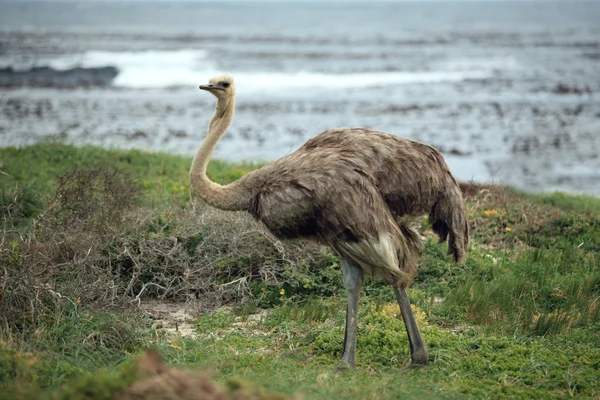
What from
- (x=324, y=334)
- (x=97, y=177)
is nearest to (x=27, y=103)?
(x=97, y=177)

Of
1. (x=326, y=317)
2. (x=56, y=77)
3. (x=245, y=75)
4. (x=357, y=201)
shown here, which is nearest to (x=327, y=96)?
(x=245, y=75)

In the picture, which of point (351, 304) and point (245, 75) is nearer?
point (351, 304)

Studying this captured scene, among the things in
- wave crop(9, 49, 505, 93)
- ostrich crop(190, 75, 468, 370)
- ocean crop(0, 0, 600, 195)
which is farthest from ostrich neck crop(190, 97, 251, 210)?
wave crop(9, 49, 505, 93)

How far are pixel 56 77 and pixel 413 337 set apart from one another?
2790 centimetres

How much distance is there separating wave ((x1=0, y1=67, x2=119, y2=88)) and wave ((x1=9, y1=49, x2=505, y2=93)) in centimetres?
35

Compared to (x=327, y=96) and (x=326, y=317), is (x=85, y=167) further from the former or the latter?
(x=327, y=96)

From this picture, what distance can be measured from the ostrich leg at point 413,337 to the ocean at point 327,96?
15.5ft

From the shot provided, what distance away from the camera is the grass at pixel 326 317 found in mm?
5438

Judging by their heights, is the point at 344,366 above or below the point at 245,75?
above

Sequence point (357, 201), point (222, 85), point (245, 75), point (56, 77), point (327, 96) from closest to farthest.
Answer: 1. point (357, 201)
2. point (222, 85)
3. point (327, 96)
4. point (56, 77)
5. point (245, 75)

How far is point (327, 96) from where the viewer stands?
90.6 feet

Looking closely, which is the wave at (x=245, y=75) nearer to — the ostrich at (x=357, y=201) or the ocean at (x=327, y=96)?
the ocean at (x=327, y=96)

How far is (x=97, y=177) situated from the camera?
9406 mm

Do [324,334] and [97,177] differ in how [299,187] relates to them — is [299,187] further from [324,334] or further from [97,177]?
[97,177]
